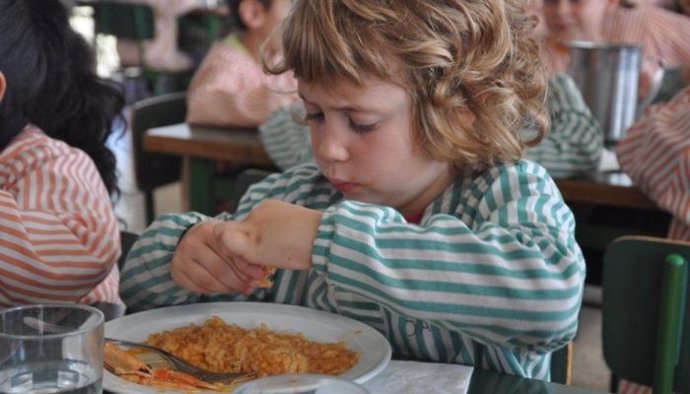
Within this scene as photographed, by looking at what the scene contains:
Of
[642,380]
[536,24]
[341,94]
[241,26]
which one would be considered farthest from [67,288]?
[241,26]

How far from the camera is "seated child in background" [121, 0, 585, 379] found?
923 mm

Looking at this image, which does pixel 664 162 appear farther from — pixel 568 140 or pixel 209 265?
pixel 209 265

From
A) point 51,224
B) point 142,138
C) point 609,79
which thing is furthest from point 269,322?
point 142,138

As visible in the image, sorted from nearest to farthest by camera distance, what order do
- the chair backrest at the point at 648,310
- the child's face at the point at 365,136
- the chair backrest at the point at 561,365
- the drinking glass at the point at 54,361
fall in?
the drinking glass at the point at 54,361 → the child's face at the point at 365,136 → the chair backrest at the point at 561,365 → the chair backrest at the point at 648,310

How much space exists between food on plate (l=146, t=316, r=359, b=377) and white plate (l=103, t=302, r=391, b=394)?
18 millimetres

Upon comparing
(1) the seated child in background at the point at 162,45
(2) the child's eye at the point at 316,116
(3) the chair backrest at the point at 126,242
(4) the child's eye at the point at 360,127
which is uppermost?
(2) the child's eye at the point at 316,116

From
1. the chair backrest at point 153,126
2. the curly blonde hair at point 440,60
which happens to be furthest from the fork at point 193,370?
the chair backrest at point 153,126

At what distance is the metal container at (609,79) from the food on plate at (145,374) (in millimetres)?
1658

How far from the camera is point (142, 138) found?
2.61m

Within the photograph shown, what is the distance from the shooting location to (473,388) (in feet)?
2.92

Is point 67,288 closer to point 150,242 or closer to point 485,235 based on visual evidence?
point 150,242

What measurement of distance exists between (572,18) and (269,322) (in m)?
2.33

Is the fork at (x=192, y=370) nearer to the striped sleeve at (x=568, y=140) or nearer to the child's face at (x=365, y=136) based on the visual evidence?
the child's face at (x=365, y=136)

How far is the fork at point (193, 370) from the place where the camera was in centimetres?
89
